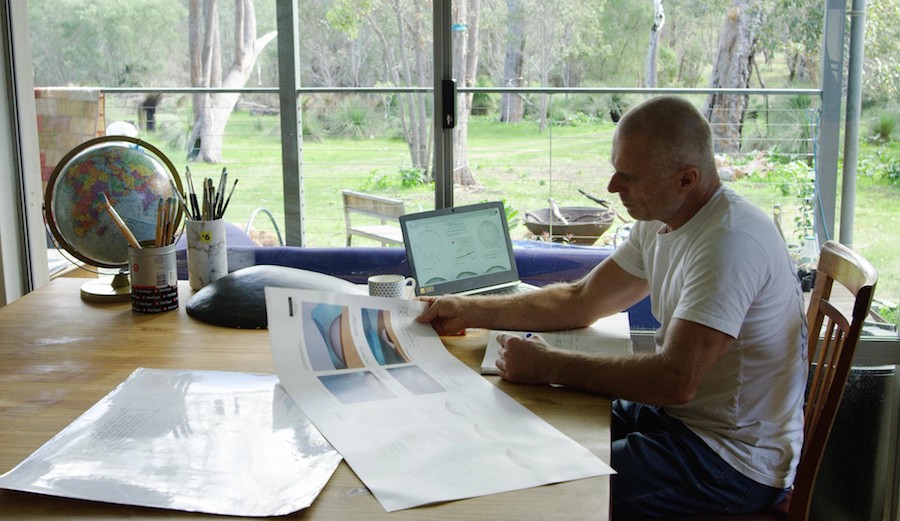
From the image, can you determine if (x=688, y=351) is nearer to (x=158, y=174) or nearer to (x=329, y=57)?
(x=158, y=174)

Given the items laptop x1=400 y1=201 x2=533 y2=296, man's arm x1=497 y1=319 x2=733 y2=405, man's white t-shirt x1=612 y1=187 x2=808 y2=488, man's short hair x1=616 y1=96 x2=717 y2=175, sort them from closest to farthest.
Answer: man's arm x1=497 y1=319 x2=733 y2=405 < man's white t-shirt x1=612 y1=187 x2=808 y2=488 < man's short hair x1=616 y1=96 x2=717 y2=175 < laptop x1=400 y1=201 x2=533 y2=296

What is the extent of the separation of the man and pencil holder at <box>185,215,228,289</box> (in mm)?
590

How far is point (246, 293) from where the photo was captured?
195 centimetres

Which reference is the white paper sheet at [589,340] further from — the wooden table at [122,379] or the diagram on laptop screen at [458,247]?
the diagram on laptop screen at [458,247]

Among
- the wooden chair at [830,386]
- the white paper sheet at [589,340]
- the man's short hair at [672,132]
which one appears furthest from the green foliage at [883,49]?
the white paper sheet at [589,340]

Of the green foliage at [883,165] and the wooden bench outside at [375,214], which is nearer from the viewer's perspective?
the green foliage at [883,165]

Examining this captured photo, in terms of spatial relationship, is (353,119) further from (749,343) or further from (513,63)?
(749,343)

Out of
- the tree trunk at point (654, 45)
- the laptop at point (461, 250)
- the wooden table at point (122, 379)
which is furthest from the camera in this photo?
the tree trunk at point (654, 45)

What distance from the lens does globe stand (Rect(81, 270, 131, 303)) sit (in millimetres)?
2066

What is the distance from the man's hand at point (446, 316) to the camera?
182 cm

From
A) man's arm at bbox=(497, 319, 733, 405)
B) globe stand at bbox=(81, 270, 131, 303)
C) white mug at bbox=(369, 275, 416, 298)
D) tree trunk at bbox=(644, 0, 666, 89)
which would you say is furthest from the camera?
tree trunk at bbox=(644, 0, 666, 89)

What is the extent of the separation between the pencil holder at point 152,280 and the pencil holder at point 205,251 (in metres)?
0.11

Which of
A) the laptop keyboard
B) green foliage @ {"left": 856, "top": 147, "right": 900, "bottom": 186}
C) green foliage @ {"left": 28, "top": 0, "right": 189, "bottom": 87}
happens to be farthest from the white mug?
green foliage @ {"left": 856, "top": 147, "right": 900, "bottom": 186}

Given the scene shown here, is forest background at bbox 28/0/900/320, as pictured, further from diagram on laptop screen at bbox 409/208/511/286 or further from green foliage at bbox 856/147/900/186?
diagram on laptop screen at bbox 409/208/511/286
